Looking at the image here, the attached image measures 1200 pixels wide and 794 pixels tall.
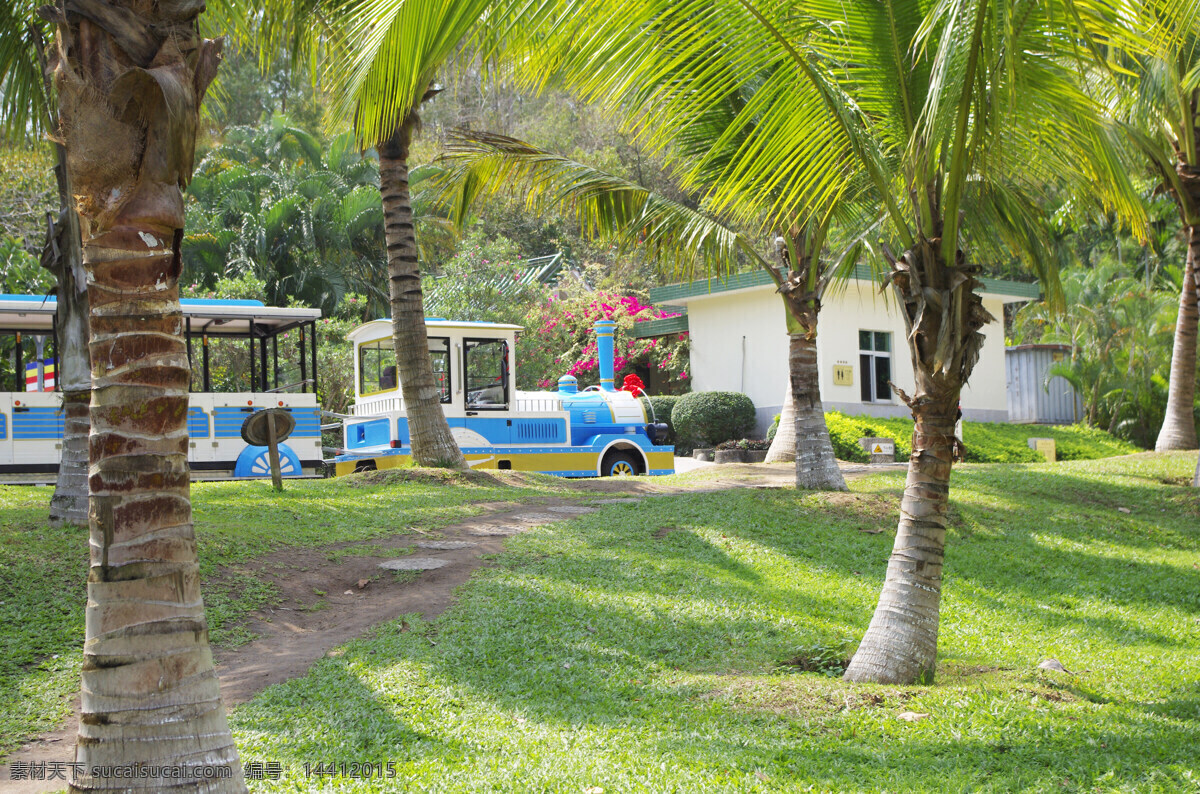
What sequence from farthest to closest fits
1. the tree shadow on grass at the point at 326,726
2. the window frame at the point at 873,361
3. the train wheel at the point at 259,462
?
the window frame at the point at 873,361
the train wheel at the point at 259,462
the tree shadow on grass at the point at 326,726

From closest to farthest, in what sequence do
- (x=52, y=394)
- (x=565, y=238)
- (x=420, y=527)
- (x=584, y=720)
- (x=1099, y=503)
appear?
(x=584, y=720), (x=420, y=527), (x=1099, y=503), (x=52, y=394), (x=565, y=238)

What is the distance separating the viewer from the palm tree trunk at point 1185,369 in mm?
14871

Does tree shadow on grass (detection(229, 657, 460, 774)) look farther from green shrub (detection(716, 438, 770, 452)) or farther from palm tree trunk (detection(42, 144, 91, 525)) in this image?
green shrub (detection(716, 438, 770, 452))

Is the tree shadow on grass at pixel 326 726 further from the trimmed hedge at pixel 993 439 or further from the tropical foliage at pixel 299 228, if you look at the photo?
the tropical foliage at pixel 299 228

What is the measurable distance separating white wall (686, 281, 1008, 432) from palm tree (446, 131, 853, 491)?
456 inches

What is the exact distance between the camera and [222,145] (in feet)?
104

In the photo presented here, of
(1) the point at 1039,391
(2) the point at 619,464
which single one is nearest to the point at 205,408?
(2) the point at 619,464

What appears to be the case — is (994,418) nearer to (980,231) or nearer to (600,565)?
(980,231)

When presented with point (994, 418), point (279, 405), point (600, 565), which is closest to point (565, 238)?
point (994, 418)

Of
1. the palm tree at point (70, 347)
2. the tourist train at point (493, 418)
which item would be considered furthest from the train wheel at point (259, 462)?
the palm tree at point (70, 347)

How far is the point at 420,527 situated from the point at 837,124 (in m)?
5.37

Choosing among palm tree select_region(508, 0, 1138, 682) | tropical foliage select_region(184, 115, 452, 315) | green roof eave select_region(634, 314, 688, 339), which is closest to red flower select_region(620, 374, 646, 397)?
green roof eave select_region(634, 314, 688, 339)

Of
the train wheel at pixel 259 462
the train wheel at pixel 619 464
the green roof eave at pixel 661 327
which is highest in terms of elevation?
the green roof eave at pixel 661 327

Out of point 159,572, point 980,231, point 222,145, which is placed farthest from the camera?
point 222,145
